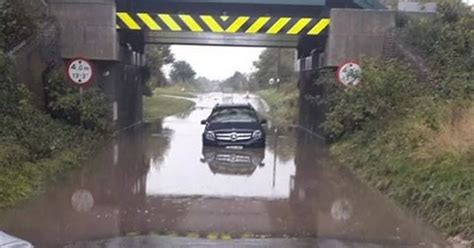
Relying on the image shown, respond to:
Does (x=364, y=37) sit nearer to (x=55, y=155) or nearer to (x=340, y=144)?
(x=340, y=144)

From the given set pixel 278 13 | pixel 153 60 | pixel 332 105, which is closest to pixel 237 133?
pixel 332 105

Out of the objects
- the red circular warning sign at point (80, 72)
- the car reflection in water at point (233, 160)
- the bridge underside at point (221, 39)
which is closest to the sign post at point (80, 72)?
the red circular warning sign at point (80, 72)

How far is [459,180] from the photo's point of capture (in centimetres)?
932

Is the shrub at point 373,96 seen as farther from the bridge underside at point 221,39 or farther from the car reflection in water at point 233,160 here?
the bridge underside at point 221,39

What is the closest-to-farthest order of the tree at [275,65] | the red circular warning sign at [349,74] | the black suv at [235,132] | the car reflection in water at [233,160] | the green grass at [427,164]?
the green grass at [427,164] → the car reflection in water at [233,160] → the red circular warning sign at [349,74] → the black suv at [235,132] → the tree at [275,65]

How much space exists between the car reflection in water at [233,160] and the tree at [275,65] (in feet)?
142

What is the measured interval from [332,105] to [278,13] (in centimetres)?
506

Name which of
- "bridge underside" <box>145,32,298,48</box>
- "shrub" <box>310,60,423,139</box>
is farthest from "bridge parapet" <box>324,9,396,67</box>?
"bridge underside" <box>145,32,298,48</box>

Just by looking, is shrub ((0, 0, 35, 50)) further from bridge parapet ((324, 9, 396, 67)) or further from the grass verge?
bridge parapet ((324, 9, 396, 67))

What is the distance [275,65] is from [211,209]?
67.8 m

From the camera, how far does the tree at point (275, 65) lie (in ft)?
219

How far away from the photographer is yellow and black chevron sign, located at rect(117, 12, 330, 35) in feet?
66.3

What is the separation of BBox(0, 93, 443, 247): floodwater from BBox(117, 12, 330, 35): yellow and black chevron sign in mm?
5040

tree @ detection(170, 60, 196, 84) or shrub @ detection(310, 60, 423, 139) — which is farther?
tree @ detection(170, 60, 196, 84)
